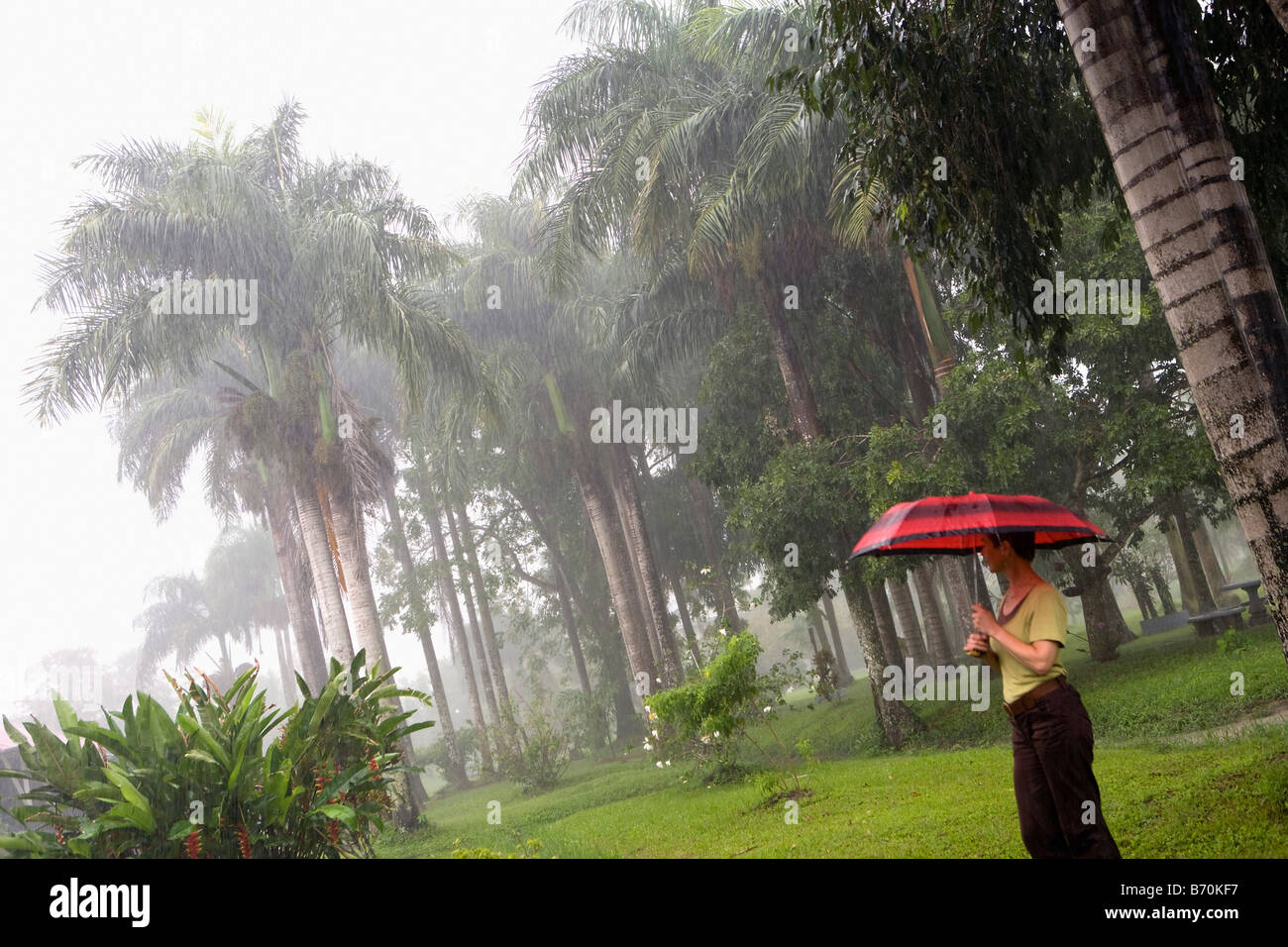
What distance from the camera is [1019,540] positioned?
14.9 feet

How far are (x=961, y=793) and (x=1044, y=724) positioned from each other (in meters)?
5.49

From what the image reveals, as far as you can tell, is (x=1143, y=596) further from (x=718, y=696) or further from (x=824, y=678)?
(x=718, y=696)

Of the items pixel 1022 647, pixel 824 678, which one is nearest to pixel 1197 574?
pixel 824 678

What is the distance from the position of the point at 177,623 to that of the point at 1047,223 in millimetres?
48810

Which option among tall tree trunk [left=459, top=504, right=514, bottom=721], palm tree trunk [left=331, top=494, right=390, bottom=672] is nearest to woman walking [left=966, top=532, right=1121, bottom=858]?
palm tree trunk [left=331, top=494, right=390, bottom=672]

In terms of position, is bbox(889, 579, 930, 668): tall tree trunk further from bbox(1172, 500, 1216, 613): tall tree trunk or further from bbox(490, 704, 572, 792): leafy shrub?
bbox(490, 704, 572, 792): leafy shrub

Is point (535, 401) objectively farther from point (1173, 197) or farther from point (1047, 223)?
point (1173, 197)

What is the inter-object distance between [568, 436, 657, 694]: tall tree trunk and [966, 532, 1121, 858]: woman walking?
63.2ft

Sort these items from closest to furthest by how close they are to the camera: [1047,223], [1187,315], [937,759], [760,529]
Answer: [1187,315] < [1047,223] < [937,759] < [760,529]

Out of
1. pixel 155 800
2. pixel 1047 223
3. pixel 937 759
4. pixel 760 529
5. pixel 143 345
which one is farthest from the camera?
pixel 143 345

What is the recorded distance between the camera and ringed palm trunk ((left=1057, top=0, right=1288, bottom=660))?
183 inches

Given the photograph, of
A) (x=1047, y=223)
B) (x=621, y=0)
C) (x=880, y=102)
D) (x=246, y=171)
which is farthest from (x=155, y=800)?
(x=621, y=0)

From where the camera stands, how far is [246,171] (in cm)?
1812
